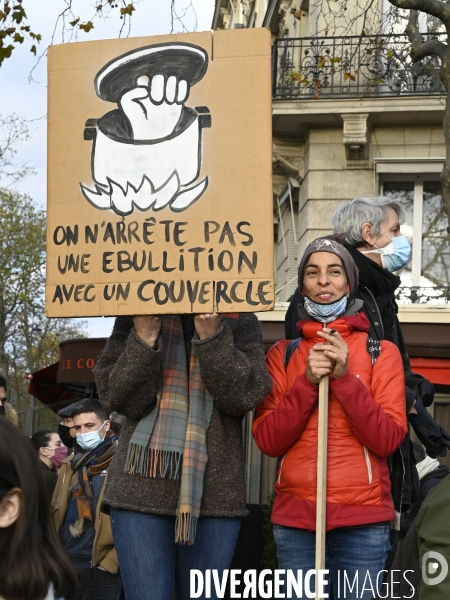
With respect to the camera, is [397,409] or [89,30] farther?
[89,30]

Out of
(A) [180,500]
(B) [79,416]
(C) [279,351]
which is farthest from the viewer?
(B) [79,416]

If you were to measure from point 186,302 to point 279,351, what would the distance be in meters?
0.66

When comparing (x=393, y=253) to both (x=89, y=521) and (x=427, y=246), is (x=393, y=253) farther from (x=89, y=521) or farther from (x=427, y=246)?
(x=427, y=246)

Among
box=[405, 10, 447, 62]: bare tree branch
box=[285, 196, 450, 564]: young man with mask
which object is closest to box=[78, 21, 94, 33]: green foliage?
box=[405, 10, 447, 62]: bare tree branch

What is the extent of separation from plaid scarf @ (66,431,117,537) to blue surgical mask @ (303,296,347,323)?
120 inches

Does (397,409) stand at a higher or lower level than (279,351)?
lower

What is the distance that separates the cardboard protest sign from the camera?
4031 mm

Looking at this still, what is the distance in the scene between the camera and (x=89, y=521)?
279 inches

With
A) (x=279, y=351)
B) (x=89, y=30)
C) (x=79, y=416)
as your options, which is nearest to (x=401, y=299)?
(x=89, y=30)

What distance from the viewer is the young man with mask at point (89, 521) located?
672cm

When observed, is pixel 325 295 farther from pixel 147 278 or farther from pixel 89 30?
pixel 89 30

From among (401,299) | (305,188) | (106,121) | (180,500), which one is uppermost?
(305,188)

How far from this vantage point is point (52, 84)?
4.29 meters

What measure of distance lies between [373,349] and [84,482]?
335 centimetres
